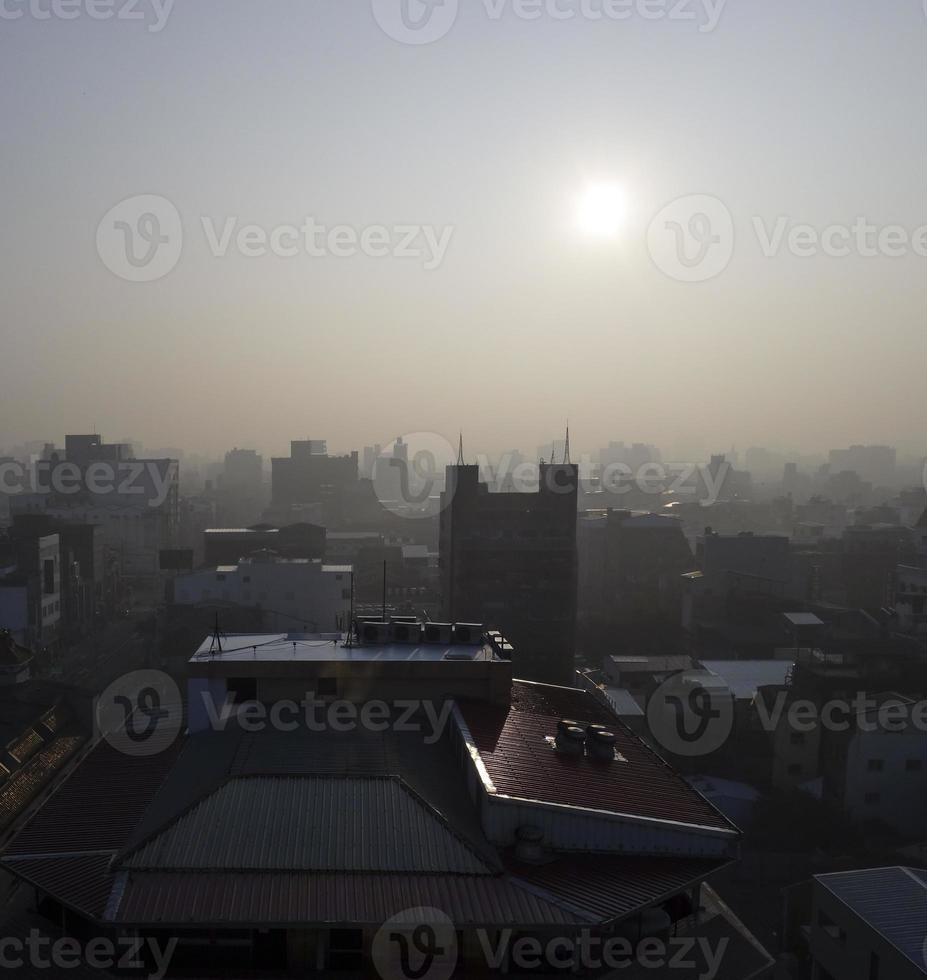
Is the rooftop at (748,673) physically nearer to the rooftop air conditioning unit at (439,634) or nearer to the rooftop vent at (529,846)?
the rooftop air conditioning unit at (439,634)

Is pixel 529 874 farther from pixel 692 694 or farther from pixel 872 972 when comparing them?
pixel 692 694

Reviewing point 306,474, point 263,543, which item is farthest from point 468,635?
point 306,474

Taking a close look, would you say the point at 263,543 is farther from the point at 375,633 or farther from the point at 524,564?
the point at 375,633

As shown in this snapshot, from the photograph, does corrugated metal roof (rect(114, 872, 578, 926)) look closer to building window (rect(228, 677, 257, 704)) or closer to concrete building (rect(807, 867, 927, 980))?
building window (rect(228, 677, 257, 704))

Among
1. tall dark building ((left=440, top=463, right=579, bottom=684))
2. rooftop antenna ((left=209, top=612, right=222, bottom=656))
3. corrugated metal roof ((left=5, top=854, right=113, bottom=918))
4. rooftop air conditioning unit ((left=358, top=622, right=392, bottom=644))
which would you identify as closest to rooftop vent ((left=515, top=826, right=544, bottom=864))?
corrugated metal roof ((left=5, top=854, right=113, bottom=918))

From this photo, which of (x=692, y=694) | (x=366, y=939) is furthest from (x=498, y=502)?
(x=366, y=939)

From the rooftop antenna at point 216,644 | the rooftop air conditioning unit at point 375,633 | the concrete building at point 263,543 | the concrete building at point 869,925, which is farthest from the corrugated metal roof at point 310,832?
the concrete building at point 263,543

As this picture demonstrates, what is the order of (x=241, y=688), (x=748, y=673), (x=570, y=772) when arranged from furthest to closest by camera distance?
(x=748, y=673)
(x=241, y=688)
(x=570, y=772)
